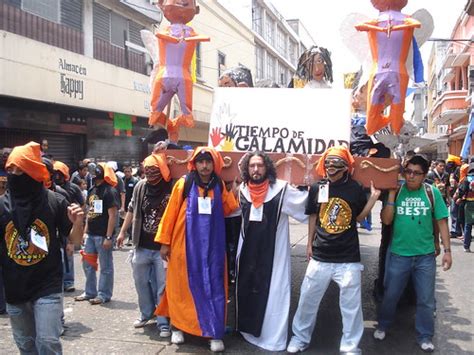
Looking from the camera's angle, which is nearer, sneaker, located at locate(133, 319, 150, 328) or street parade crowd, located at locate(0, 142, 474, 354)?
street parade crowd, located at locate(0, 142, 474, 354)

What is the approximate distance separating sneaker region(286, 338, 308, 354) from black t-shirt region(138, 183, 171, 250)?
1.54 metres

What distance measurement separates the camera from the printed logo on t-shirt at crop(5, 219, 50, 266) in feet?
10.1

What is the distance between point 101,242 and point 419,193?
11.9ft

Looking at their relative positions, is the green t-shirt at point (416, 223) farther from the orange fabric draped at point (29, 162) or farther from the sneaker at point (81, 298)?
the sneaker at point (81, 298)

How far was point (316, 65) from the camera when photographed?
5750 millimetres

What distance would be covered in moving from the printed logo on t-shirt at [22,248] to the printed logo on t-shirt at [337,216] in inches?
88.5

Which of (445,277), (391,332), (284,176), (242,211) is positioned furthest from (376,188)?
(445,277)

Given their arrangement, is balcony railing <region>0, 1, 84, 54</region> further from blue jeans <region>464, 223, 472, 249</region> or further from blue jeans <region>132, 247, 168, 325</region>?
blue jeans <region>464, 223, 472, 249</region>

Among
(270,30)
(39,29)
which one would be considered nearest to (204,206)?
(39,29)

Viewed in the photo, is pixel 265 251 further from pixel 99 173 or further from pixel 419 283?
pixel 99 173

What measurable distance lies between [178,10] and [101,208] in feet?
8.01

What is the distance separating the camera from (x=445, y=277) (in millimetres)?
7031

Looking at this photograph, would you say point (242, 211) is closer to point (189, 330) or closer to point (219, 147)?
point (219, 147)

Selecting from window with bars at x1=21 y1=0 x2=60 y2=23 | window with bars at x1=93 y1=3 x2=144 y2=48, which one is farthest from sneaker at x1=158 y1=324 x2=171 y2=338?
window with bars at x1=93 y1=3 x2=144 y2=48
